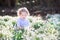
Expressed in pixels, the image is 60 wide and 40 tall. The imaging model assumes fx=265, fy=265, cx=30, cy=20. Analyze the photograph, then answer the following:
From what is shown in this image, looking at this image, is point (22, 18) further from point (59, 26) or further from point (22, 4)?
point (22, 4)

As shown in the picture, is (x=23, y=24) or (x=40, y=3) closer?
(x=23, y=24)

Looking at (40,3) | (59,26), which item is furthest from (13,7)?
(59,26)

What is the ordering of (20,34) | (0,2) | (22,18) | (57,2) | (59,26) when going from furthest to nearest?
(0,2)
(57,2)
(59,26)
(22,18)
(20,34)

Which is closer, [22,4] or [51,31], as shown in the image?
[51,31]

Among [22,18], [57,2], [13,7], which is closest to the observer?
[22,18]

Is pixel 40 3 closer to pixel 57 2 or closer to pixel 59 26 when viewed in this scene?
pixel 57 2

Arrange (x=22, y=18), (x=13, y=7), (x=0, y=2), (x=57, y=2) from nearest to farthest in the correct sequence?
(x=22, y=18)
(x=57, y=2)
(x=13, y=7)
(x=0, y=2)

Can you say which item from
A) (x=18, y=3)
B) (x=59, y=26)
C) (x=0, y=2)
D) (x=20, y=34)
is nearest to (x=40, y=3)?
(x=18, y=3)

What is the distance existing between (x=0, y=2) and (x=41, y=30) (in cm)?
1302

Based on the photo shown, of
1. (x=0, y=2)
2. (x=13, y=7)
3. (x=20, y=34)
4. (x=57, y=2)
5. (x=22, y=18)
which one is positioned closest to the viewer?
(x=20, y=34)

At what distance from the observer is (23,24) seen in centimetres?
689

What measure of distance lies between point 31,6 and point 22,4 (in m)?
1.01

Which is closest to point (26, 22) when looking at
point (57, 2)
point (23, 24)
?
point (23, 24)

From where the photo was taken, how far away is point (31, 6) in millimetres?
18047
